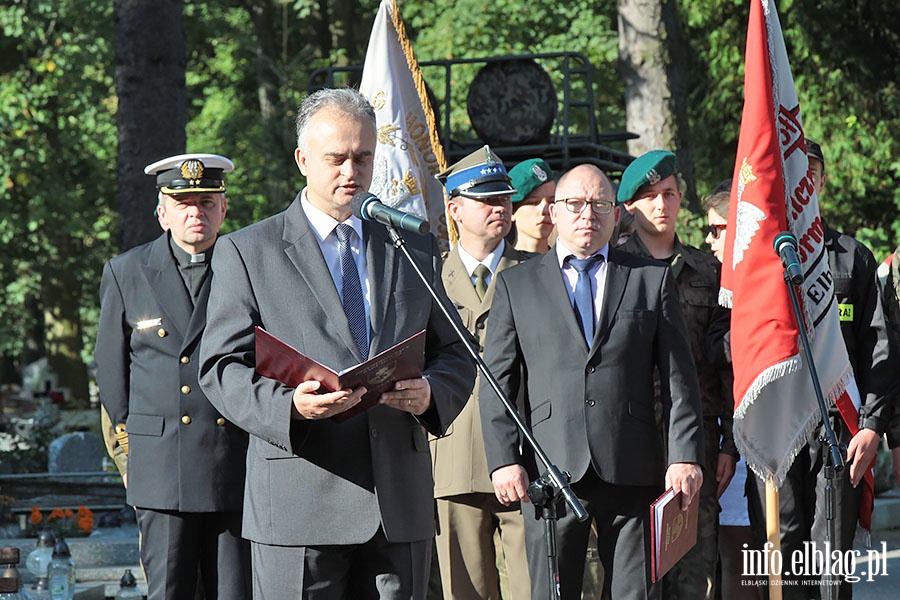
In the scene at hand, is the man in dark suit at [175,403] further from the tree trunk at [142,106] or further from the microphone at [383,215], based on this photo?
the tree trunk at [142,106]

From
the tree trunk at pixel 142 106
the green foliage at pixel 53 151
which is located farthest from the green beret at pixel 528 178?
the green foliage at pixel 53 151

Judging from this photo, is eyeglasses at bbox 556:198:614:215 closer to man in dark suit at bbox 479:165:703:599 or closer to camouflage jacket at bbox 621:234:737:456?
man in dark suit at bbox 479:165:703:599

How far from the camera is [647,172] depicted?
6555mm

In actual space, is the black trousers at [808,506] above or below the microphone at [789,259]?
below

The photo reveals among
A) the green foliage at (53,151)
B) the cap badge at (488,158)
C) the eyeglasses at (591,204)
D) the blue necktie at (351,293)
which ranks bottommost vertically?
the blue necktie at (351,293)

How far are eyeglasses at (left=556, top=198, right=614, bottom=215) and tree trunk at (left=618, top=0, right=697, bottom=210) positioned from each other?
6.96 metres

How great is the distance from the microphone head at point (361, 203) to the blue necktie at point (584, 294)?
5.30ft

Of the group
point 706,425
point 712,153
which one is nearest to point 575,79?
point 712,153

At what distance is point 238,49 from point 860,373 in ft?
64.2

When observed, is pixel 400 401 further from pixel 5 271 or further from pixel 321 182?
pixel 5 271

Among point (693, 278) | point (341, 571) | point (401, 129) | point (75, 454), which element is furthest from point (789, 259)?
point (75, 454)

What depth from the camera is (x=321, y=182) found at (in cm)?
426

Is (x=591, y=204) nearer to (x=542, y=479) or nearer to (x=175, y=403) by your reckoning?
(x=542, y=479)

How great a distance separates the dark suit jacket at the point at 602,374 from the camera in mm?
5367
